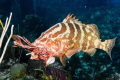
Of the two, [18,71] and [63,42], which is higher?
[63,42]

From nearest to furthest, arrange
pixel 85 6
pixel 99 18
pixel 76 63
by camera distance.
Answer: pixel 76 63
pixel 99 18
pixel 85 6

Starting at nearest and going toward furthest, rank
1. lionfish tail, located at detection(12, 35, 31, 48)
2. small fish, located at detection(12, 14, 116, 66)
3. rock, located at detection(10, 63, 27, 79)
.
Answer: lionfish tail, located at detection(12, 35, 31, 48) < small fish, located at detection(12, 14, 116, 66) < rock, located at detection(10, 63, 27, 79)

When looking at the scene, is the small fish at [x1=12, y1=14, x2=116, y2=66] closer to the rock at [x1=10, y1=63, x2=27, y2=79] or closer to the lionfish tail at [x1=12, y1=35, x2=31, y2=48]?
the lionfish tail at [x1=12, y1=35, x2=31, y2=48]

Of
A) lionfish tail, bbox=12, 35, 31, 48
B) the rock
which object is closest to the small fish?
lionfish tail, bbox=12, 35, 31, 48

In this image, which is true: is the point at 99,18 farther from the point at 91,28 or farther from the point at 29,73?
the point at 91,28

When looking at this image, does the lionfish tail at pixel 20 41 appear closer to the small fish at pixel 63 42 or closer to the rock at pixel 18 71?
the small fish at pixel 63 42

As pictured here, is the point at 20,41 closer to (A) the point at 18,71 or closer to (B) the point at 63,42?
(B) the point at 63,42

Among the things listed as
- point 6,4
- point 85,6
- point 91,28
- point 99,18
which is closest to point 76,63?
point 91,28

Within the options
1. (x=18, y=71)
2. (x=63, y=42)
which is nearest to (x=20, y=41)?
(x=63, y=42)

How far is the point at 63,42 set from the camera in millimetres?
2625

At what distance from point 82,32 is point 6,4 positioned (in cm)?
1684

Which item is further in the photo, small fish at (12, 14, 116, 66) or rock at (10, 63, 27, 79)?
rock at (10, 63, 27, 79)

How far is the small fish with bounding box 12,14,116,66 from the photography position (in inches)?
92.5

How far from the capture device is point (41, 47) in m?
2.38
